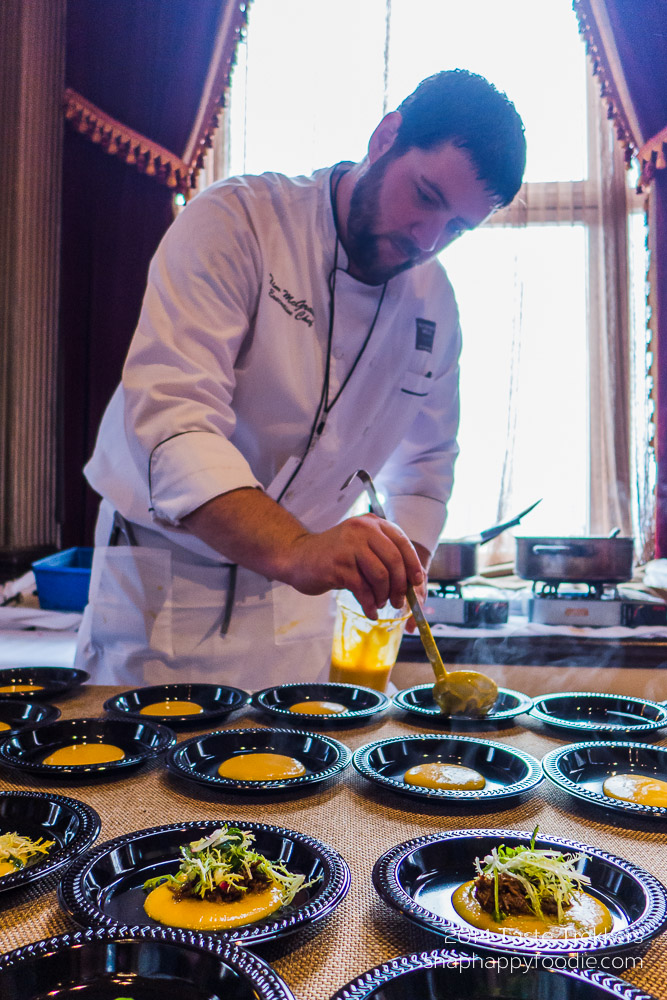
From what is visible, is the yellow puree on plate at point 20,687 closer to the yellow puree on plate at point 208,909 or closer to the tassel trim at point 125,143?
the yellow puree on plate at point 208,909

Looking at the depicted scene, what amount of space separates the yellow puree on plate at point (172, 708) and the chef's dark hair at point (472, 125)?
→ 4.00 feet

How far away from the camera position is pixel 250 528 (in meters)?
1.35

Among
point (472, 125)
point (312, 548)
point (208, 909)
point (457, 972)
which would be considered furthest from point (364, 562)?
point (472, 125)

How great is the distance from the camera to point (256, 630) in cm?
196

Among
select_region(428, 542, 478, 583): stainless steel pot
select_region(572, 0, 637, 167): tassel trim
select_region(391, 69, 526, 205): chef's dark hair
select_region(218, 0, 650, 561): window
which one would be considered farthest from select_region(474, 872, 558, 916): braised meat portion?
select_region(572, 0, 637, 167): tassel trim

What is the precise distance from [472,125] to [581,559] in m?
1.67

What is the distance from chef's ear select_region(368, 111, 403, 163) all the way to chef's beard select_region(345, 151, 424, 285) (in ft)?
0.07

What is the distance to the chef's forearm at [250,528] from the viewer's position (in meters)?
1.33

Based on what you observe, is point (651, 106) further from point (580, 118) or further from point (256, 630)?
point (256, 630)

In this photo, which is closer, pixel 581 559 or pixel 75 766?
pixel 75 766

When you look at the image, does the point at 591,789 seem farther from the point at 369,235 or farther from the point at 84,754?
the point at 369,235

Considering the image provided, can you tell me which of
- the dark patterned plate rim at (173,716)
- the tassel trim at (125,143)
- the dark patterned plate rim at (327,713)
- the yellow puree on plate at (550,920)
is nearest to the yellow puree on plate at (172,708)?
the dark patterned plate rim at (173,716)

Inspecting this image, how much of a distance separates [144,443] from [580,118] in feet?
13.0

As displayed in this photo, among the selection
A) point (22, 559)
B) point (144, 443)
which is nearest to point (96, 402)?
point (22, 559)
